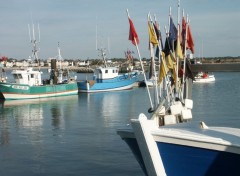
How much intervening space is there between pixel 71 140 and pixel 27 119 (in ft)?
35.4

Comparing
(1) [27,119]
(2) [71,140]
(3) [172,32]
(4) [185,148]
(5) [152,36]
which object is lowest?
(1) [27,119]

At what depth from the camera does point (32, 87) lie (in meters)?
48.8

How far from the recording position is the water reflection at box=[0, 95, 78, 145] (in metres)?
23.6

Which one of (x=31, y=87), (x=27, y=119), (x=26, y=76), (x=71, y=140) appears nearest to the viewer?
(x=71, y=140)

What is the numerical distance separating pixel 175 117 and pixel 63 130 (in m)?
14.3

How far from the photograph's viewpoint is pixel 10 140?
71.7 ft

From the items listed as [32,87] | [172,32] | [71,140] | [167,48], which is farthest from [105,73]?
[172,32]

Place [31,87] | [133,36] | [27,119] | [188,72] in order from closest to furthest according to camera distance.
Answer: [133,36] → [188,72] → [27,119] → [31,87]

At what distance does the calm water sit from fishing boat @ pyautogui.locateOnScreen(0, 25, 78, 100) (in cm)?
1002

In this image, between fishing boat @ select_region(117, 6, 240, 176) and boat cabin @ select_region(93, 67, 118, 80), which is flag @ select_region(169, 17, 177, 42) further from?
boat cabin @ select_region(93, 67, 118, 80)

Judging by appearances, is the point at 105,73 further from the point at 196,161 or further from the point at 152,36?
the point at 196,161

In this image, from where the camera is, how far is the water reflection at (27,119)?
23600 millimetres

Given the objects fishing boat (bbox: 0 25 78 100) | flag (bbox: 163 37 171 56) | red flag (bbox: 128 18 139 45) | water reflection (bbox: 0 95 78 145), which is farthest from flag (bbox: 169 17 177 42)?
fishing boat (bbox: 0 25 78 100)

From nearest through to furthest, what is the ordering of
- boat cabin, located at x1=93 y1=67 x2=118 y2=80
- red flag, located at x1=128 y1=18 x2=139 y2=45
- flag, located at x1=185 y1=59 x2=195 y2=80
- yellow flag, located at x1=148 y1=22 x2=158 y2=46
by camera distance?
red flag, located at x1=128 y1=18 x2=139 y2=45 → yellow flag, located at x1=148 y1=22 x2=158 y2=46 → flag, located at x1=185 y1=59 x2=195 y2=80 → boat cabin, located at x1=93 y1=67 x2=118 y2=80
